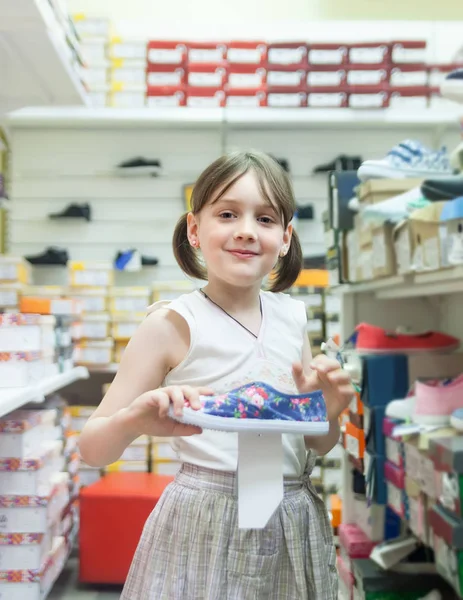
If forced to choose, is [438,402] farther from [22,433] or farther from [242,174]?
[22,433]

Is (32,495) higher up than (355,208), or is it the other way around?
(355,208)

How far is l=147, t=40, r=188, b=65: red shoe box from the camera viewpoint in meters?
2.94

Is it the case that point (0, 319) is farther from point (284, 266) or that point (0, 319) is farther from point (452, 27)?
point (452, 27)


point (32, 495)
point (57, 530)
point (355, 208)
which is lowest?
point (57, 530)

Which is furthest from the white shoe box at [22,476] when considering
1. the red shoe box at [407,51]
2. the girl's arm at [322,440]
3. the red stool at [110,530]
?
the red shoe box at [407,51]

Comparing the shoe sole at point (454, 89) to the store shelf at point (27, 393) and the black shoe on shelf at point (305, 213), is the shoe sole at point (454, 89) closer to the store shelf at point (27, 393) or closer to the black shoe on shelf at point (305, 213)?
the store shelf at point (27, 393)

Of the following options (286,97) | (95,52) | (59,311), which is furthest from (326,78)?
(59,311)

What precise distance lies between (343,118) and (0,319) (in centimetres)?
188

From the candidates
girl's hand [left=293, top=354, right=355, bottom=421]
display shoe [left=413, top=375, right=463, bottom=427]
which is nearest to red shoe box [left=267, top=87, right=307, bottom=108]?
display shoe [left=413, top=375, right=463, bottom=427]

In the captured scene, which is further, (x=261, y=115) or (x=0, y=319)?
(x=261, y=115)

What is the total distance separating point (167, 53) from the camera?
2.96m

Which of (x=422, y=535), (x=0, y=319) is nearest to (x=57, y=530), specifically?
(x=0, y=319)

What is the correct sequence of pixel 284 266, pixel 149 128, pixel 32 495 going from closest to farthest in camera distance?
pixel 284 266 → pixel 32 495 → pixel 149 128

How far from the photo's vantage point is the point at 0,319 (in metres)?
1.67
